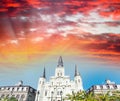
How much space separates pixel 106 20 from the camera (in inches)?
285

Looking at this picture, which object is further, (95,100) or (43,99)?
(43,99)

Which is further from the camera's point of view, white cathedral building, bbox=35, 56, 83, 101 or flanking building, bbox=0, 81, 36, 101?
white cathedral building, bbox=35, 56, 83, 101

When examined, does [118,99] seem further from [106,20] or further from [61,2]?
[61,2]

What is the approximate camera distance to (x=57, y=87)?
17750mm

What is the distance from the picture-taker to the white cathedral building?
→ 17.2m

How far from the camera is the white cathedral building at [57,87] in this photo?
1725cm

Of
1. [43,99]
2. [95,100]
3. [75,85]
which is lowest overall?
[95,100]

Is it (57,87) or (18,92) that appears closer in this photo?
(18,92)

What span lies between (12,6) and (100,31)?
3.37 metres

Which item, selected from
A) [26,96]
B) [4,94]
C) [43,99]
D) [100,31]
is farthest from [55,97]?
[100,31]

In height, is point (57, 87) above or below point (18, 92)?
above

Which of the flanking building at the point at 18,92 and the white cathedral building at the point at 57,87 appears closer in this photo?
the flanking building at the point at 18,92

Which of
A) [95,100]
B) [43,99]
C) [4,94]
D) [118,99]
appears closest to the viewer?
[95,100]

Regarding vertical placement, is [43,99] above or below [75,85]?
below
